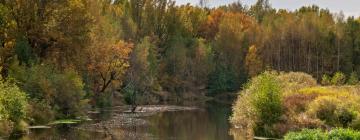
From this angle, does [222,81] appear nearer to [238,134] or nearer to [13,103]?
[238,134]

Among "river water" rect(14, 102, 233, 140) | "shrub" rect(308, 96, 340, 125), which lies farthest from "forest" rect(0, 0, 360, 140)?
"river water" rect(14, 102, 233, 140)

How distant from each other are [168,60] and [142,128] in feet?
192

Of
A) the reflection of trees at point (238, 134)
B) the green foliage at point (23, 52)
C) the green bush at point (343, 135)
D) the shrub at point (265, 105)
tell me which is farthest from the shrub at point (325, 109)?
the green foliage at point (23, 52)

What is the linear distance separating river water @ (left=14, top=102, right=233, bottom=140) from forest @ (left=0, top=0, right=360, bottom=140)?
2.33m

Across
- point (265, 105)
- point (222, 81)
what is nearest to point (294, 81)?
point (265, 105)

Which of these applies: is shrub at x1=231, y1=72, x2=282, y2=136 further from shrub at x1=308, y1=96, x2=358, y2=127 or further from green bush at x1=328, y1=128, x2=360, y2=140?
green bush at x1=328, y1=128, x2=360, y2=140

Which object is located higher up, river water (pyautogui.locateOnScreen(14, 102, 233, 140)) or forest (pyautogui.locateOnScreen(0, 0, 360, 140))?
forest (pyautogui.locateOnScreen(0, 0, 360, 140))

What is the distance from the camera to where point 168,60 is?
10888 cm

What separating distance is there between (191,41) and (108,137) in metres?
73.7

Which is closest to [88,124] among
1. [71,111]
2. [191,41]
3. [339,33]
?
[71,111]

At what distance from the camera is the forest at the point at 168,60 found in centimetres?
4488

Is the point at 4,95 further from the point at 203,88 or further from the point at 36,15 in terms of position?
the point at 203,88

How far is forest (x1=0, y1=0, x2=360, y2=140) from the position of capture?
4488cm

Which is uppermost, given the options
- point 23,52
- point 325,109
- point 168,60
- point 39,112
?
point 23,52
